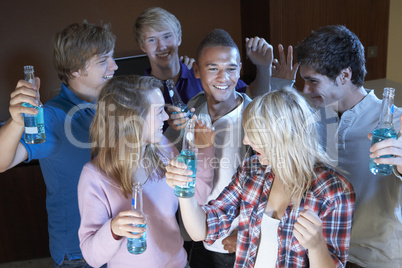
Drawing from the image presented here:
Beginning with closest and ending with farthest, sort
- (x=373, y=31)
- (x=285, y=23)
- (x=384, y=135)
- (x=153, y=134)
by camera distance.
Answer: (x=384, y=135) → (x=153, y=134) → (x=285, y=23) → (x=373, y=31)

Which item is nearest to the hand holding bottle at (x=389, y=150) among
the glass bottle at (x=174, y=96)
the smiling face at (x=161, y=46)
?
the glass bottle at (x=174, y=96)

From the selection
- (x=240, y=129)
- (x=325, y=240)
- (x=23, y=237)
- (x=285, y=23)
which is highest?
(x=285, y=23)

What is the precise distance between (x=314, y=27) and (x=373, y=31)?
0.63m

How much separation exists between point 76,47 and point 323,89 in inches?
40.6

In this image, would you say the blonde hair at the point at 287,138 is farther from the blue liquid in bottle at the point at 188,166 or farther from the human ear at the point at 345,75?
the human ear at the point at 345,75

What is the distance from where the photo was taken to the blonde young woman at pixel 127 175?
1.49m

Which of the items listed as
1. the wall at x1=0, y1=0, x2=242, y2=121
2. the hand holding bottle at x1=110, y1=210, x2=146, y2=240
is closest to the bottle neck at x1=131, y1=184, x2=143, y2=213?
the hand holding bottle at x1=110, y1=210, x2=146, y2=240

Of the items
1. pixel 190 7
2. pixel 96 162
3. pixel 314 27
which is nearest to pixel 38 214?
pixel 96 162

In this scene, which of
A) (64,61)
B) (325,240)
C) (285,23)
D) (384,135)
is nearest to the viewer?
(325,240)

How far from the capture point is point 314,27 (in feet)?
12.7

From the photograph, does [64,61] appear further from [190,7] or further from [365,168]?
[190,7]

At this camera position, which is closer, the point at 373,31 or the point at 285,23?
the point at 285,23

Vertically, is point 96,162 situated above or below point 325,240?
above

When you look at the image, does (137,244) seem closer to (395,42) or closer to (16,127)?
(16,127)
